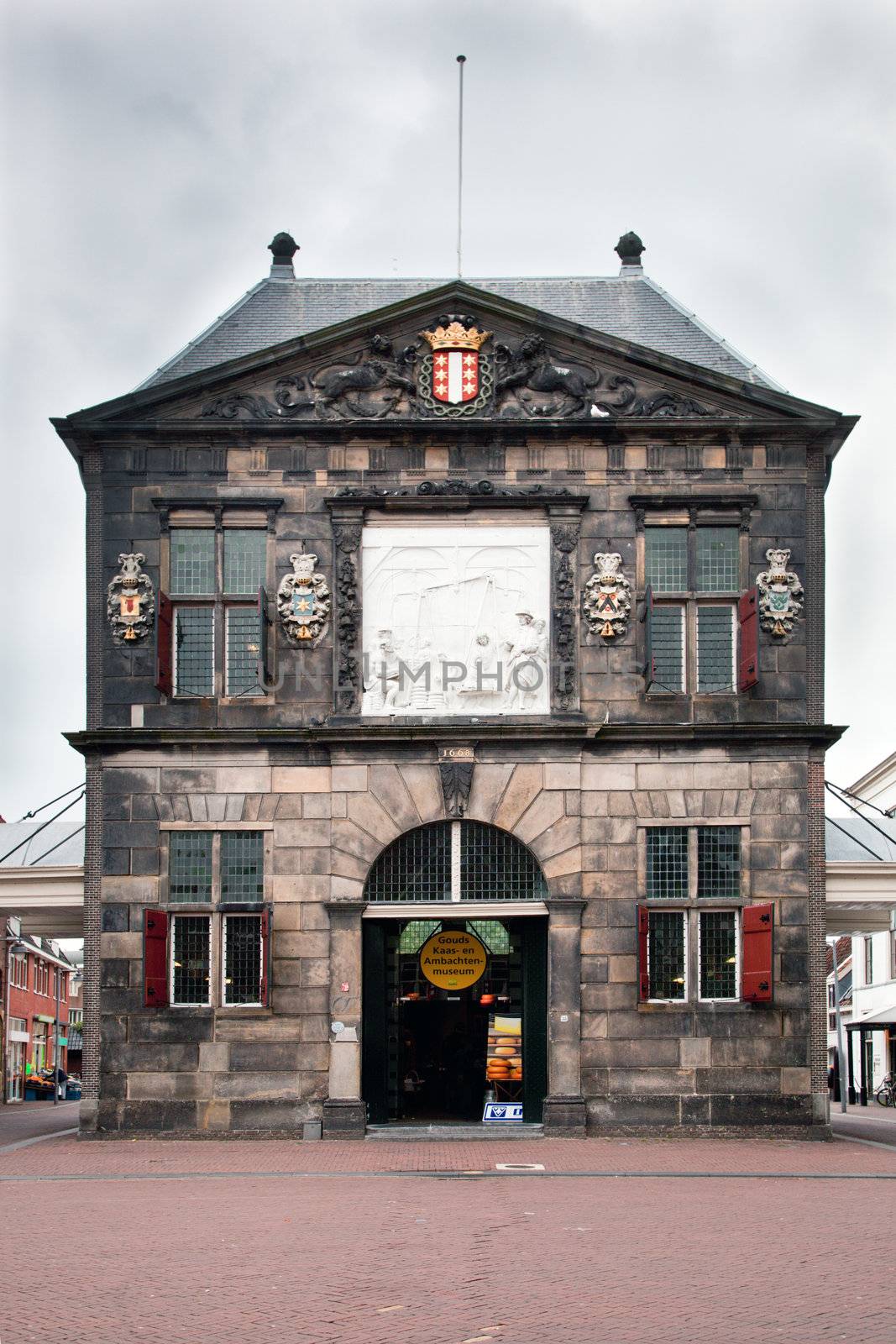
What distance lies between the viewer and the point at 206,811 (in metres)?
25.2

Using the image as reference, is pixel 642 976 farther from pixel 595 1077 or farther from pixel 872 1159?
pixel 872 1159

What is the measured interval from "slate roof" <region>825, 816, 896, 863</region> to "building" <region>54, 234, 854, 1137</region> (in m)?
2.50

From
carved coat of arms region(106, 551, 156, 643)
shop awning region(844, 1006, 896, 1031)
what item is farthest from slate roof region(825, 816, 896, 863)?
shop awning region(844, 1006, 896, 1031)

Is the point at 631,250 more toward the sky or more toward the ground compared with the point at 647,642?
more toward the sky

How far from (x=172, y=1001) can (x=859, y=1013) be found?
40.5 metres

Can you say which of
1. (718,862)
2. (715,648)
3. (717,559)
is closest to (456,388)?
(717,559)

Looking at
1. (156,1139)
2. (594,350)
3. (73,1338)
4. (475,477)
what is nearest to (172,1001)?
(156,1139)

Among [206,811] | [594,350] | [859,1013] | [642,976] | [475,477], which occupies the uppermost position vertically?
[594,350]

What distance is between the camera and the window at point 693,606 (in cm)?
2558

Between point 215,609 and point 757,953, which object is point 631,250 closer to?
point 215,609

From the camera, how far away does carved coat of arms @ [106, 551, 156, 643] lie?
25.5m

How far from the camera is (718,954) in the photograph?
24.9 meters

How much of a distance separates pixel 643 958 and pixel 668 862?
1552 mm

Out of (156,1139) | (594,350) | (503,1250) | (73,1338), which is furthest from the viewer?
(594,350)
